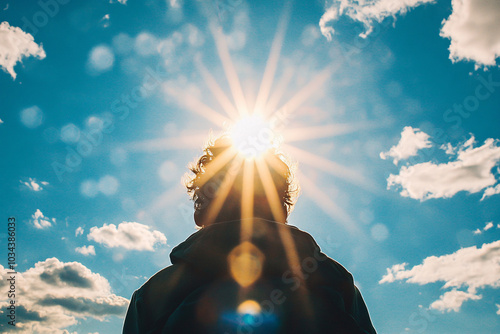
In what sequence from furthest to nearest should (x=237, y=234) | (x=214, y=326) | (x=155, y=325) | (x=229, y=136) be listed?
(x=229, y=136) < (x=237, y=234) < (x=155, y=325) < (x=214, y=326)

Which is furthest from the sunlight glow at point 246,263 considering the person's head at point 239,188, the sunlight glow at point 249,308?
the person's head at point 239,188

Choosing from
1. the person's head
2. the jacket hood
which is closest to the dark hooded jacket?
the jacket hood

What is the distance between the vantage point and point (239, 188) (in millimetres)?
3131

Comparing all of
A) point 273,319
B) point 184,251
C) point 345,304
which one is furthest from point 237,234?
point 345,304

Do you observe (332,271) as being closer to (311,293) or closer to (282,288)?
(311,293)

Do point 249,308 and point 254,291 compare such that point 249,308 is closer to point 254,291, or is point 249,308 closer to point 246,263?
point 254,291

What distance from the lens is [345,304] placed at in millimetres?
2359

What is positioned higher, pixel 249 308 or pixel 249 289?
pixel 249 289

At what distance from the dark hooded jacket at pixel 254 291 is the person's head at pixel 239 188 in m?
0.58

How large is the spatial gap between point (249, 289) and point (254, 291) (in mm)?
37

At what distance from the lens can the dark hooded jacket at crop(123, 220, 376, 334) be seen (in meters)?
1.98

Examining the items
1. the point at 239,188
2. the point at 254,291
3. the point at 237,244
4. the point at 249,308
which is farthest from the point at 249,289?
the point at 239,188

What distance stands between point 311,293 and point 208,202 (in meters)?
1.43

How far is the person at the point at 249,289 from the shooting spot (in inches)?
78.0
